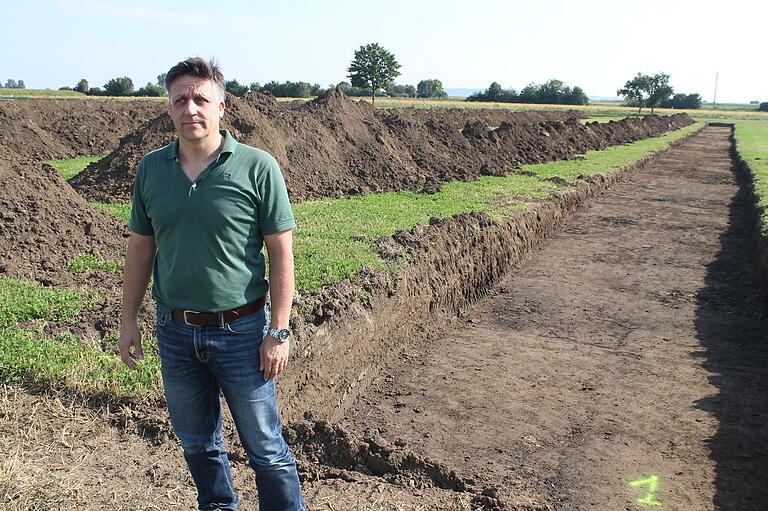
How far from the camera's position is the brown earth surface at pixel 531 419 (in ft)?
12.9

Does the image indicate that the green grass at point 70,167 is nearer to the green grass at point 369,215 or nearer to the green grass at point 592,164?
the green grass at point 369,215

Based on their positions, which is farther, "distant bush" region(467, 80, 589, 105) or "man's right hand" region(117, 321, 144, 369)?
"distant bush" region(467, 80, 589, 105)

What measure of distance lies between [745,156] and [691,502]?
87.3 feet

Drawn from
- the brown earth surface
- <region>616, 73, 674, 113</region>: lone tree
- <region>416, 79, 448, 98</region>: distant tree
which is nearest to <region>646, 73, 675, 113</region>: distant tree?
<region>616, 73, 674, 113</region>: lone tree

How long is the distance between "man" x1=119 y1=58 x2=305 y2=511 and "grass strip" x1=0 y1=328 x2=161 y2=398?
6.18ft

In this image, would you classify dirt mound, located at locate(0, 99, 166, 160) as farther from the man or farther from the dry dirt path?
the man

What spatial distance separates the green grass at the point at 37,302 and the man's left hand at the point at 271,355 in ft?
12.0

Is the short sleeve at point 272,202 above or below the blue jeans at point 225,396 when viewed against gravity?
above

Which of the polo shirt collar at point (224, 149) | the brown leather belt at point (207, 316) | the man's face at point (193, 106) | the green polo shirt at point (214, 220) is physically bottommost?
the brown leather belt at point (207, 316)

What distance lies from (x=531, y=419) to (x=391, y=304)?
84.0 inches

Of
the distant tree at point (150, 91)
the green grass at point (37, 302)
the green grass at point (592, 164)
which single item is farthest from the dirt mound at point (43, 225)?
the distant tree at point (150, 91)

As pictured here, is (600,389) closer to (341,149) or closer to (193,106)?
(193,106)

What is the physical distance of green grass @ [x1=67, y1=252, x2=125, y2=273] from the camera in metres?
7.51

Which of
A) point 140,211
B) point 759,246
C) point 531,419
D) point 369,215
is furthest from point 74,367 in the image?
point 759,246
